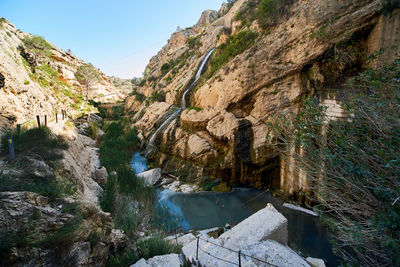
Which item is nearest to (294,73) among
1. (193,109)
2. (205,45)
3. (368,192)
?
(193,109)

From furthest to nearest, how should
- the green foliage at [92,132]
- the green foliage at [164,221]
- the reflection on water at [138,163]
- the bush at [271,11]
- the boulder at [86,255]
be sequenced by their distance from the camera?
the green foliage at [92,132], the reflection on water at [138,163], the bush at [271,11], the green foliage at [164,221], the boulder at [86,255]

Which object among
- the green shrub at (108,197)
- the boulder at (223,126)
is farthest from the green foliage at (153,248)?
the boulder at (223,126)

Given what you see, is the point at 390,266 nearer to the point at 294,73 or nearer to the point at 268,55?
the point at 294,73

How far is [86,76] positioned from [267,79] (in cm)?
3842

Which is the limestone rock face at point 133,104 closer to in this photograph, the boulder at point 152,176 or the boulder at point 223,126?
the boulder at point 152,176

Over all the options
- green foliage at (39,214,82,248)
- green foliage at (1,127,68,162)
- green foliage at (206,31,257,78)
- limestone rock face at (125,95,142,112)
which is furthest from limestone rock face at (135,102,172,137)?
green foliage at (39,214,82,248)

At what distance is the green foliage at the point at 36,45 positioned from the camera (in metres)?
24.4

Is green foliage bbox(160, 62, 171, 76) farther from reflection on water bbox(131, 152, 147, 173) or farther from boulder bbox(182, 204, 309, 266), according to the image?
boulder bbox(182, 204, 309, 266)

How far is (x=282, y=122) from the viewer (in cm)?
498

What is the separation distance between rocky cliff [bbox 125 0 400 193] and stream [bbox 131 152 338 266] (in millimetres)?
1254

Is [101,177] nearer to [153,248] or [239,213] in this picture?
[153,248]

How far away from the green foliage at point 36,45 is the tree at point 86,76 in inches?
322

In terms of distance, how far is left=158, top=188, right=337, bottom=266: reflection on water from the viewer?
23.7 feet

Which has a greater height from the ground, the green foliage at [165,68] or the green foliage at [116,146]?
the green foliage at [165,68]
